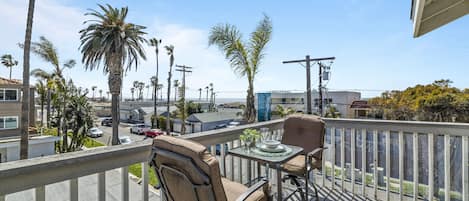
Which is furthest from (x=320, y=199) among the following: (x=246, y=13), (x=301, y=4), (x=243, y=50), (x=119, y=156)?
(x=246, y=13)

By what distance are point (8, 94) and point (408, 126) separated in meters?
19.6

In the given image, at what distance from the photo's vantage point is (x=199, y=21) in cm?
755

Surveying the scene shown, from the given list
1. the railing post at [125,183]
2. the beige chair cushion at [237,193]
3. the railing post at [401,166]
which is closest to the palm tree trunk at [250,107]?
the railing post at [401,166]

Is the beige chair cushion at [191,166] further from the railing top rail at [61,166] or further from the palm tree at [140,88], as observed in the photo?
the palm tree at [140,88]

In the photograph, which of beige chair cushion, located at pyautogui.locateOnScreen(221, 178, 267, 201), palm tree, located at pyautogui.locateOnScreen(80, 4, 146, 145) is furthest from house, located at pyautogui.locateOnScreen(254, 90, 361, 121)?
beige chair cushion, located at pyautogui.locateOnScreen(221, 178, 267, 201)

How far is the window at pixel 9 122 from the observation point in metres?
13.9

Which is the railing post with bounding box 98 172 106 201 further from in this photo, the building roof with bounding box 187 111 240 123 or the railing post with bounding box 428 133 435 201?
the building roof with bounding box 187 111 240 123

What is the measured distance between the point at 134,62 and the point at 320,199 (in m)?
13.6

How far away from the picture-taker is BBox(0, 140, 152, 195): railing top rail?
963mm

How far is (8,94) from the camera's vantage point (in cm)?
1408

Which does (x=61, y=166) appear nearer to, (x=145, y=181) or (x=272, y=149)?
(x=145, y=181)

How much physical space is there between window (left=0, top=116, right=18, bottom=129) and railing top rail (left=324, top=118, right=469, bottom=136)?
1873cm

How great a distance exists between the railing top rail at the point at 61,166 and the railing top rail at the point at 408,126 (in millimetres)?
2428

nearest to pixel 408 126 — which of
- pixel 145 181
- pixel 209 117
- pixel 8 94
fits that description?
pixel 145 181
